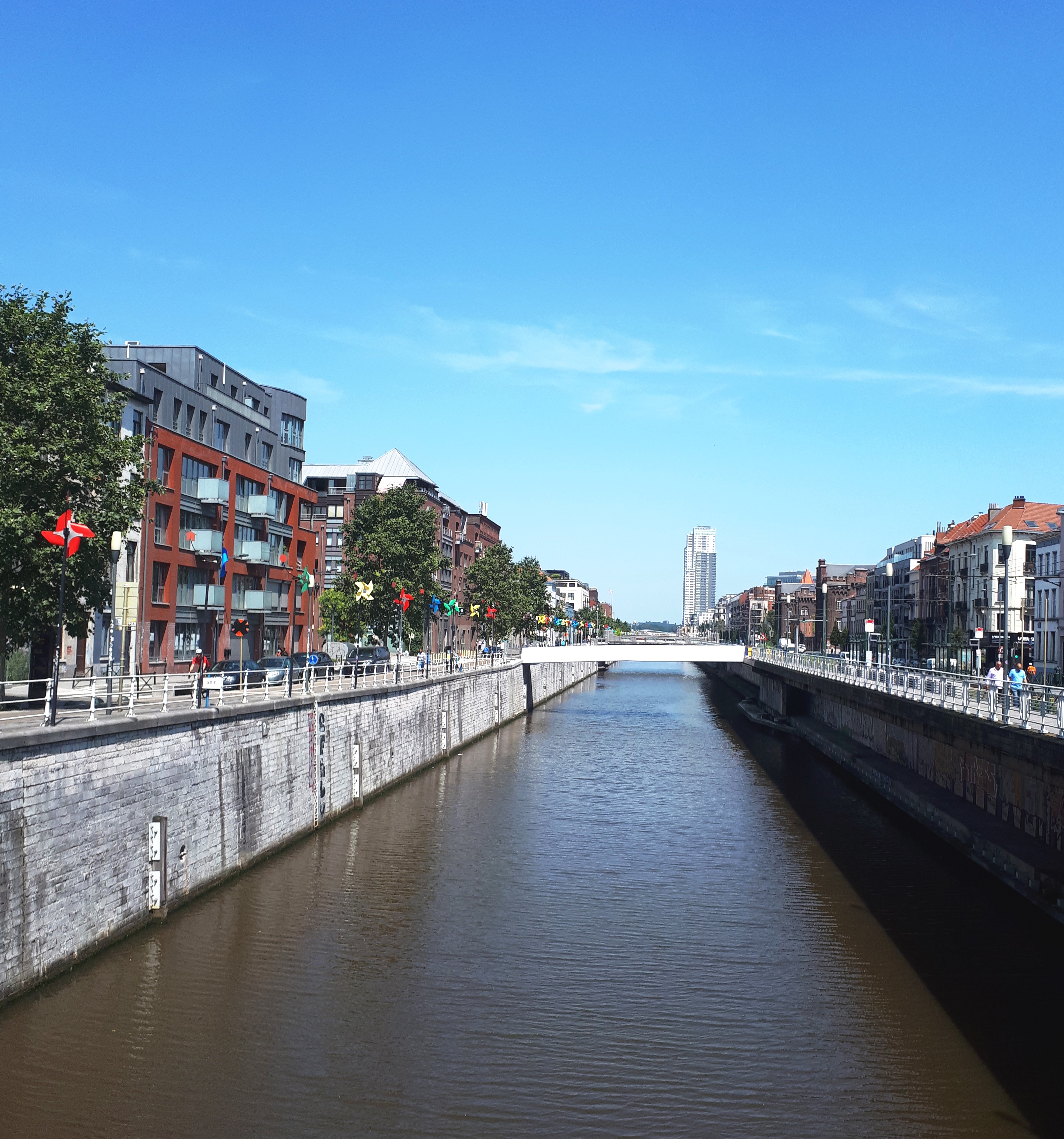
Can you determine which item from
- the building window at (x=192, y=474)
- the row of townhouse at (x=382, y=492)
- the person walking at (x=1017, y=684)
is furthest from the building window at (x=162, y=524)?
the row of townhouse at (x=382, y=492)

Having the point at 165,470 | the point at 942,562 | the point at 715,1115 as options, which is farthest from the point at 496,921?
the point at 942,562

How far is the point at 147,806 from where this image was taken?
25000mm

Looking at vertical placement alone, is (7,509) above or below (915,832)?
above

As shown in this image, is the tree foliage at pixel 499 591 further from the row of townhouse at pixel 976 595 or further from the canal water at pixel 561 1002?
the canal water at pixel 561 1002

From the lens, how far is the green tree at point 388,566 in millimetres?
77312

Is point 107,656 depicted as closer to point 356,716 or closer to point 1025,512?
point 356,716

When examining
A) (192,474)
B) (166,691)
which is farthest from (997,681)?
(192,474)

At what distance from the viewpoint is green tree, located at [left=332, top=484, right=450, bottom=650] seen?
77312 millimetres

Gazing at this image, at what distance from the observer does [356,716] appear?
4344cm

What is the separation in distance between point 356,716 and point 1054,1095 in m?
29.9

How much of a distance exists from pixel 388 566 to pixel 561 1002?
58.2m

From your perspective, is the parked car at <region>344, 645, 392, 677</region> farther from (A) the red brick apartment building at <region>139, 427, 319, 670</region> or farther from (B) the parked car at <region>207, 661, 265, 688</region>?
(B) the parked car at <region>207, 661, 265, 688</region>

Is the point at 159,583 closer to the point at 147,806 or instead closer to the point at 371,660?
the point at 371,660

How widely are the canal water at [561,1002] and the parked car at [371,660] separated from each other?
17.8m
